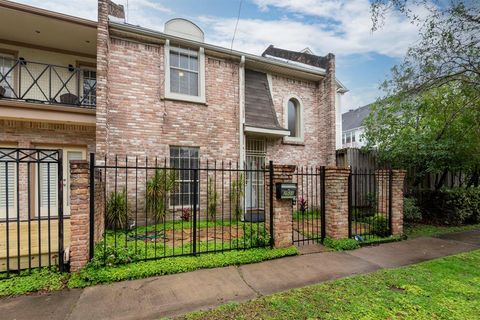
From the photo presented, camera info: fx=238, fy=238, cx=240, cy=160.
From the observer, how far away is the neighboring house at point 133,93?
23.7 feet

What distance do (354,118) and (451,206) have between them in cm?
2138

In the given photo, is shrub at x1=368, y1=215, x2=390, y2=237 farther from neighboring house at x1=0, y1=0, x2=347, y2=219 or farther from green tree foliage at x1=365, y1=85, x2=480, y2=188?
neighboring house at x1=0, y1=0, x2=347, y2=219

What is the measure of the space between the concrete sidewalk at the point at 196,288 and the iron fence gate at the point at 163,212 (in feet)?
2.33

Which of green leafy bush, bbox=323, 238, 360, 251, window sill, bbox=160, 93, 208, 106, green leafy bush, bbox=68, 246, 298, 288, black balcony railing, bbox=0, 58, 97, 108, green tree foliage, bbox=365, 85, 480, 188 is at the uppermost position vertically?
black balcony railing, bbox=0, 58, 97, 108

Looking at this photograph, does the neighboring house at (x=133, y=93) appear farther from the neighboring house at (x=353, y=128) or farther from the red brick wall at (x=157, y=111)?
the neighboring house at (x=353, y=128)

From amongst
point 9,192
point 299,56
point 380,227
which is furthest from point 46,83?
point 380,227

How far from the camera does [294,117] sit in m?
11.1

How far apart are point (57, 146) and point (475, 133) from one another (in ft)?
46.6

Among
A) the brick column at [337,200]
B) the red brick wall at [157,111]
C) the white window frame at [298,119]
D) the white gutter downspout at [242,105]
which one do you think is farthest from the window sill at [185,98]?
the brick column at [337,200]

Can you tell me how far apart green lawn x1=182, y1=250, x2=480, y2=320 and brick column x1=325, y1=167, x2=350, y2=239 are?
155 centimetres

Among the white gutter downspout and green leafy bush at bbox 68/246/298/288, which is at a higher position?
the white gutter downspout

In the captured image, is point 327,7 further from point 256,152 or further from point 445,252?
point 445,252

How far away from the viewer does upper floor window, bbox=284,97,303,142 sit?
10.6m

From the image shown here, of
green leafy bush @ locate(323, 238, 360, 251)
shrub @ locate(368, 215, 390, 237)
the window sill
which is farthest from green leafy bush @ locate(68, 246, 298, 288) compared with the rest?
the window sill
